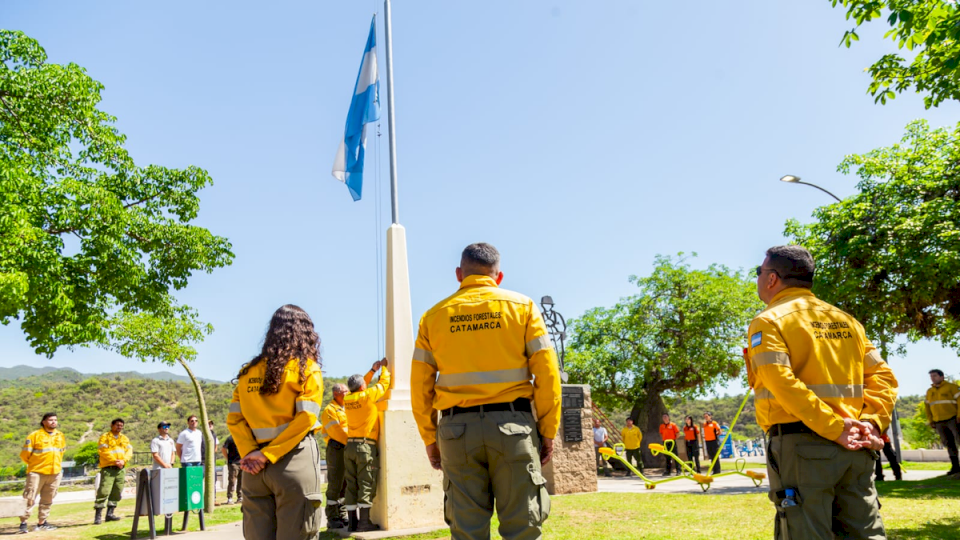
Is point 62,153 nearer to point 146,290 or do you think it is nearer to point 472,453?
point 146,290

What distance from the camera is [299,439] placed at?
14.2 ft

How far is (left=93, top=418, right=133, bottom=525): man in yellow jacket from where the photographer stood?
1242 cm

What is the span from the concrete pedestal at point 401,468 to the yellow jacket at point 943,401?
31.8ft

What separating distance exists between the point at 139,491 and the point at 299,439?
21.3 feet

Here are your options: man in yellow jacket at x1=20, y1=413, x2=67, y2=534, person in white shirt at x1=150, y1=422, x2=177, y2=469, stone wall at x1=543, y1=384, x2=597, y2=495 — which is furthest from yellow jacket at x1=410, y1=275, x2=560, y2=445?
man in yellow jacket at x1=20, y1=413, x2=67, y2=534

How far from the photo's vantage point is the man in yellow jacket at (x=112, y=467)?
12.4 meters

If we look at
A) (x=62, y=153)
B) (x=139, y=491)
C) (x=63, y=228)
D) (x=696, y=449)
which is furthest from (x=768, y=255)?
(x=696, y=449)

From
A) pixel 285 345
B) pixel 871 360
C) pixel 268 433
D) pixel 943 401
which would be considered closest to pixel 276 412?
pixel 268 433

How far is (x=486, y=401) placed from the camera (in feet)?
12.3

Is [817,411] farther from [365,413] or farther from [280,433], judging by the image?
[365,413]

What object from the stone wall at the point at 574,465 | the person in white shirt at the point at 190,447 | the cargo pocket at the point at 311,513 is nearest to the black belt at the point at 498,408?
the cargo pocket at the point at 311,513

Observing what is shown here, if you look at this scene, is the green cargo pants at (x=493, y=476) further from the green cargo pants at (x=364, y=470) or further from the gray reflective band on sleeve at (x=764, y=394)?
the green cargo pants at (x=364, y=470)

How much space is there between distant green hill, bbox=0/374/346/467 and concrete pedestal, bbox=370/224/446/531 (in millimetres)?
38778

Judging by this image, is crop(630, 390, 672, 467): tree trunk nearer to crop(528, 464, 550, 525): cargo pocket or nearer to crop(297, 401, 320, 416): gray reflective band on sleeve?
crop(297, 401, 320, 416): gray reflective band on sleeve
